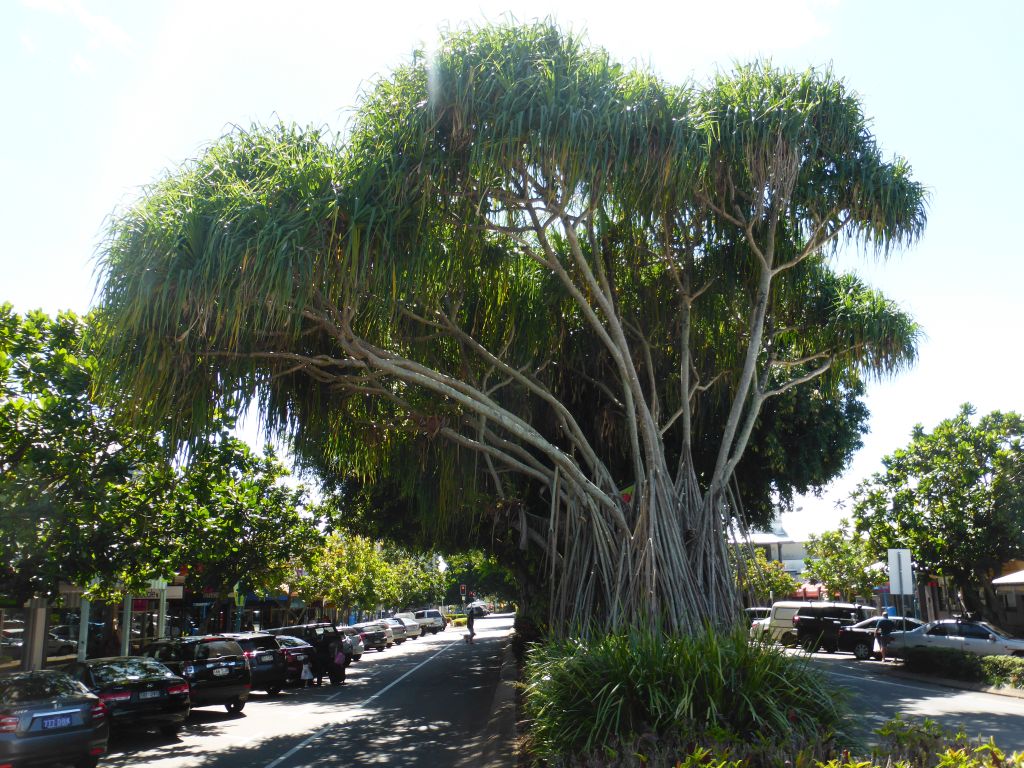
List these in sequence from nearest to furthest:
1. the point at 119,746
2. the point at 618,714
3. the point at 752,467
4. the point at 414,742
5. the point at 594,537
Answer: the point at 618,714
the point at 594,537
the point at 414,742
the point at 119,746
the point at 752,467

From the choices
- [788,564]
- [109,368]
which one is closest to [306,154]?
[109,368]

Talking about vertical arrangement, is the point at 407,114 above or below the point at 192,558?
above

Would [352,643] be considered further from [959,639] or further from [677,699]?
[677,699]

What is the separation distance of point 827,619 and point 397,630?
78.5 feet

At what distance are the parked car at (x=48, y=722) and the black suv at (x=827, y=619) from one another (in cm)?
2494

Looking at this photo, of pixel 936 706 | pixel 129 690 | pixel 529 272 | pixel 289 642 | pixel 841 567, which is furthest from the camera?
pixel 841 567

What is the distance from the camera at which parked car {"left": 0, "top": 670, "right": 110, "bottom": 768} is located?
30.6 ft

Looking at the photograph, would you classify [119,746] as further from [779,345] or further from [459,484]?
[779,345]

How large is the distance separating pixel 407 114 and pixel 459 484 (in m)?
5.59

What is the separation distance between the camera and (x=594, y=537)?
422 inches

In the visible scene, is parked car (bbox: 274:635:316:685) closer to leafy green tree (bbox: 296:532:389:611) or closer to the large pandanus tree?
the large pandanus tree

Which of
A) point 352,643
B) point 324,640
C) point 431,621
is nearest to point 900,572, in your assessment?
point 324,640

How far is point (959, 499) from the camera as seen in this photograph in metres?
26.2

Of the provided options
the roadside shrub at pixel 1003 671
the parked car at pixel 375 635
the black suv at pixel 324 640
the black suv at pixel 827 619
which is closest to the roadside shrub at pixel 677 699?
the roadside shrub at pixel 1003 671
